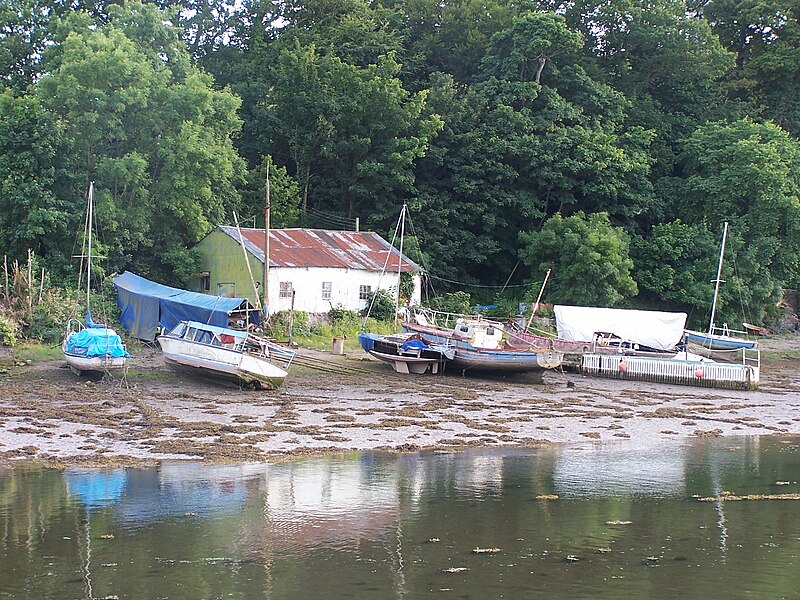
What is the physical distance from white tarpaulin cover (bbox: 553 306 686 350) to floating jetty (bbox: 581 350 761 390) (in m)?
3.90

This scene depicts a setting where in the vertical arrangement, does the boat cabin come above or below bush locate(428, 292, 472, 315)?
below

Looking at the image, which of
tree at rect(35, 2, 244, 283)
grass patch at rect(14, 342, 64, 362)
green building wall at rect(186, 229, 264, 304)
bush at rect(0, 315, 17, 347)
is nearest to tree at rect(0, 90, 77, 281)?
tree at rect(35, 2, 244, 283)

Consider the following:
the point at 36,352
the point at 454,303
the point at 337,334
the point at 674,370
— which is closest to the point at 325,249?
the point at 337,334

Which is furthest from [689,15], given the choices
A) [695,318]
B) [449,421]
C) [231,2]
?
[449,421]

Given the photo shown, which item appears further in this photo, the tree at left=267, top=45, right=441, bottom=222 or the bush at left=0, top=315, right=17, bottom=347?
the tree at left=267, top=45, right=441, bottom=222

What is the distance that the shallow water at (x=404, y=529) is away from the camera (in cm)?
1507

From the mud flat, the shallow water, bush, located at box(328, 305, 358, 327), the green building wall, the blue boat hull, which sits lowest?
the shallow water

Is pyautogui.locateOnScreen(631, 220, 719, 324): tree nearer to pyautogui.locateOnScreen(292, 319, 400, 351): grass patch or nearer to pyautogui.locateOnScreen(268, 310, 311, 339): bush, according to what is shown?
pyautogui.locateOnScreen(292, 319, 400, 351): grass patch

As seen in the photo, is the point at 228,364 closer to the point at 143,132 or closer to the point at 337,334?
the point at 337,334

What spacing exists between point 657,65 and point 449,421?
43.8 metres

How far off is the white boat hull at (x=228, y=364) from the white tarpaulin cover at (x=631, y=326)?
1796cm

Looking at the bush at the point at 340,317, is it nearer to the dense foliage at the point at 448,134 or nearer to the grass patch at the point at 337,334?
the grass patch at the point at 337,334

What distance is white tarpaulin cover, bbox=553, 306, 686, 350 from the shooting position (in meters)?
47.1

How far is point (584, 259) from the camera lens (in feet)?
175
